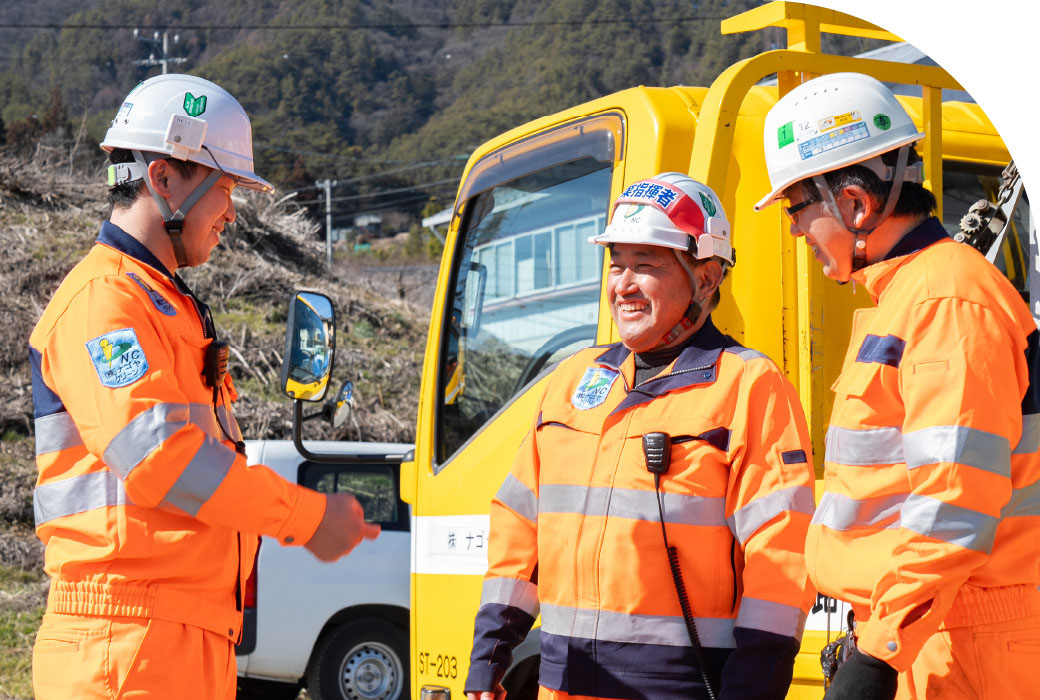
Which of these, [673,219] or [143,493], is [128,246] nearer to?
[143,493]

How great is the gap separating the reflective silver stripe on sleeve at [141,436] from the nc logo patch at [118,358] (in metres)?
0.09

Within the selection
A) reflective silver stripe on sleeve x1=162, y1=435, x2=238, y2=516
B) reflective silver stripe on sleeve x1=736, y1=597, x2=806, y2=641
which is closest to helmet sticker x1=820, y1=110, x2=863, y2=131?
reflective silver stripe on sleeve x1=736, y1=597, x2=806, y2=641

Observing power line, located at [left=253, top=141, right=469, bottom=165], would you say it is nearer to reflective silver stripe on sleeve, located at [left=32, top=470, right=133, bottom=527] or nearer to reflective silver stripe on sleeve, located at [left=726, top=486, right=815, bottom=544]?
reflective silver stripe on sleeve, located at [left=32, top=470, right=133, bottom=527]

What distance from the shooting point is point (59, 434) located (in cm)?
268

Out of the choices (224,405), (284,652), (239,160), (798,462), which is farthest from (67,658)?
(284,652)

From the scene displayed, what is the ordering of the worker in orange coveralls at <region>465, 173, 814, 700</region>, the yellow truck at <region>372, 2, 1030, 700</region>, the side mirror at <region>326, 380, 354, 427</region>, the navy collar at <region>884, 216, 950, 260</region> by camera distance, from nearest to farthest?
the navy collar at <region>884, 216, 950, 260</region> → the worker in orange coveralls at <region>465, 173, 814, 700</region> → the yellow truck at <region>372, 2, 1030, 700</region> → the side mirror at <region>326, 380, 354, 427</region>

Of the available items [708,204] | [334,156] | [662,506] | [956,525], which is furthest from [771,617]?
[334,156]

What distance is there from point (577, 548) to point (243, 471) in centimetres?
80

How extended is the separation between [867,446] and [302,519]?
1327mm

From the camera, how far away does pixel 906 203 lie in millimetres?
2459

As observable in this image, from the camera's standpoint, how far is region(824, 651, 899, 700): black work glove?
2119 millimetres

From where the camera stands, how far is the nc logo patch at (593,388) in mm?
2803

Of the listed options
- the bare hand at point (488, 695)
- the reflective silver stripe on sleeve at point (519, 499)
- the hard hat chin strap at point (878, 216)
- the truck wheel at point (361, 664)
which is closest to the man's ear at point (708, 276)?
the hard hat chin strap at point (878, 216)

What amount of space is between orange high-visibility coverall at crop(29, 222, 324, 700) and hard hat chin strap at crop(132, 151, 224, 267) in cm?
18
